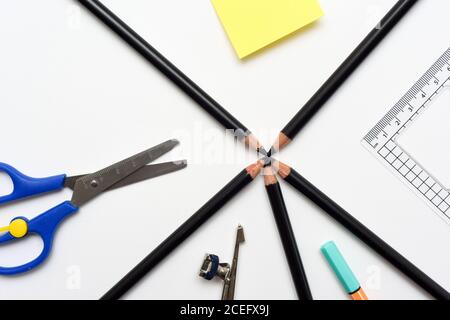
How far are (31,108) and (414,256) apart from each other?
0.72 m

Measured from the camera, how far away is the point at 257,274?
32.4 inches

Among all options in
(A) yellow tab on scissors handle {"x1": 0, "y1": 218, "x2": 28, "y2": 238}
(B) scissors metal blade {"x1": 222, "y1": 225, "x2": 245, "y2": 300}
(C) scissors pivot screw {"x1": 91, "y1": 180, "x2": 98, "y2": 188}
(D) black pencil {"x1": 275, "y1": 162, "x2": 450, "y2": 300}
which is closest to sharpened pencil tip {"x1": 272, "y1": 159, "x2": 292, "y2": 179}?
(D) black pencil {"x1": 275, "y1": 162, "x2": 450, "y2": 300}

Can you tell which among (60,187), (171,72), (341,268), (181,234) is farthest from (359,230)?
(60,187)

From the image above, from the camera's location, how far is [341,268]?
801 mm

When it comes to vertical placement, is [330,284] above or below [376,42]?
below

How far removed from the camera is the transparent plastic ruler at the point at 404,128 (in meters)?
0.82

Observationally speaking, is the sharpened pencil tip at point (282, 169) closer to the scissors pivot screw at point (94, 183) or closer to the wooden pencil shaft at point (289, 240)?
the wooden pencil shaft at point (289, 240)

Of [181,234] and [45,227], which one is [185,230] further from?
[45,227]

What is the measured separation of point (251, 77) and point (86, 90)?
29 cm

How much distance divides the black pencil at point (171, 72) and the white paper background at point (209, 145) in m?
0.03

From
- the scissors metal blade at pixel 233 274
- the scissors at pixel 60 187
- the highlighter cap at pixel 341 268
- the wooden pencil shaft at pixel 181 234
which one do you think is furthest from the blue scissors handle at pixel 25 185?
the highlighter cap at pixel 341 268

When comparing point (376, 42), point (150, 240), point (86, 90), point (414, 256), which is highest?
point (86, 90)
